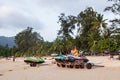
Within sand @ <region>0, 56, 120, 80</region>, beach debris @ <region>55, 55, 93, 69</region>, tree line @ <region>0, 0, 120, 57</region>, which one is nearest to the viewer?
sand @ <region>0, 56, 120, 80</region>

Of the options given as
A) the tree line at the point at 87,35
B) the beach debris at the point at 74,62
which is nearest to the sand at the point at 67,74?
the beach debris at the point at 74,62

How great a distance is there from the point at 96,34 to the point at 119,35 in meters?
12.5

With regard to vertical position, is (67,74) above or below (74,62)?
below

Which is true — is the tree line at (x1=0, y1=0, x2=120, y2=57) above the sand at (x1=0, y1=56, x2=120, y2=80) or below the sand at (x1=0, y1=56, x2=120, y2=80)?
above

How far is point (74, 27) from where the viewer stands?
78.6 m

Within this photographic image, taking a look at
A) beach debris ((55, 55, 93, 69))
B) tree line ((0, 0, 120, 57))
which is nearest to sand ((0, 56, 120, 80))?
beach debris ((55, 55, 93, 69))

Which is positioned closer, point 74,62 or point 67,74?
point 67,74

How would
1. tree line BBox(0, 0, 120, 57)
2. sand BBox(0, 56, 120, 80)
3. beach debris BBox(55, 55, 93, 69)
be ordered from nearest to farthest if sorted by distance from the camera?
sand BBox(0, 56, 120, 80) < beach debris BBox(55, 55, 93, 69) < tree line BBox(0, 0, 120, 57)

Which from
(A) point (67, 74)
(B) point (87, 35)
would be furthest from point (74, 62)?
(B) point (87, 35)

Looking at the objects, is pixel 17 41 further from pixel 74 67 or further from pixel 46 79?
A: pixel 46 79

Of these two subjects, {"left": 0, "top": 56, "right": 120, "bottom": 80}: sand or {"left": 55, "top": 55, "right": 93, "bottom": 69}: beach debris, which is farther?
{"left": 55, "top": 55, "right": 93, "bottom": 69}: beach debris

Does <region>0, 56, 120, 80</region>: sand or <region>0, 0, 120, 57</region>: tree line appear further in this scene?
<region>0, 0, 120, 57</region>: tree line

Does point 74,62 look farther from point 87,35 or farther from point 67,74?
point 87,35

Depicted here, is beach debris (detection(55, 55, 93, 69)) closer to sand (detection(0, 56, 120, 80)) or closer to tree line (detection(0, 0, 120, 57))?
sand (detection(0, 56, 120, 80))
